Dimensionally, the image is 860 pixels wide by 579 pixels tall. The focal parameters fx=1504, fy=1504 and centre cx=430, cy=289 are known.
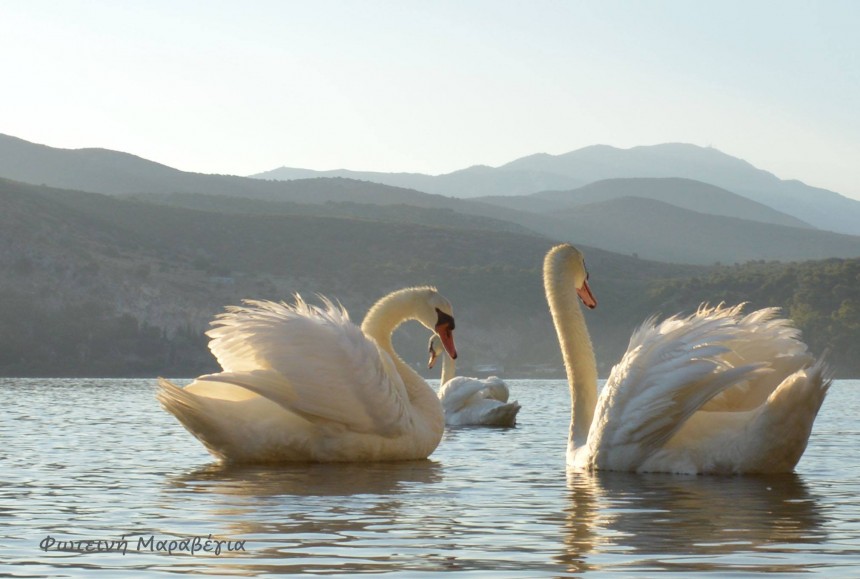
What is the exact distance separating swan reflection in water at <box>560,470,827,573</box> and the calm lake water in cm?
2

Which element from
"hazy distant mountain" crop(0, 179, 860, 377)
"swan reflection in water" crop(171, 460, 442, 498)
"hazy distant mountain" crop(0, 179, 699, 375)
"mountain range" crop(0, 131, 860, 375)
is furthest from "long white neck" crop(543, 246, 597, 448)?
"hazy distant mountain" crop(0, 179, 699, 375)

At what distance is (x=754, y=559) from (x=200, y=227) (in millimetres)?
88002

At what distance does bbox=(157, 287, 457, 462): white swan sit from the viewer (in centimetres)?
1365

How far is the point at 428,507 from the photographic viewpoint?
10.4 meters

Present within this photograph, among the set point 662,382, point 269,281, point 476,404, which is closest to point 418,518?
point 662,382

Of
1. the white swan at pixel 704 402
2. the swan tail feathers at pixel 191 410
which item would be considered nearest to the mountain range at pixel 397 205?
the swan tail feathers at pixel 191 410

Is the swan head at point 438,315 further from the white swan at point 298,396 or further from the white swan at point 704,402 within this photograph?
the white swan at point 704,402

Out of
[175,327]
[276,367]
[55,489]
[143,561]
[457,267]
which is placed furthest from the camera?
[457,267]

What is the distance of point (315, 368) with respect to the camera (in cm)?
1363

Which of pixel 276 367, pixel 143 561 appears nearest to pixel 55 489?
pixel 276 367

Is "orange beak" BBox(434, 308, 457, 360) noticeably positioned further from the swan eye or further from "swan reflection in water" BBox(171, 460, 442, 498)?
"swan reflection in water" BBox(171, 460, 442, 498)

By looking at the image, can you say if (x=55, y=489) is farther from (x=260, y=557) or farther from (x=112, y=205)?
(x=112, y=205)

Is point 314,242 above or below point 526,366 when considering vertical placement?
above

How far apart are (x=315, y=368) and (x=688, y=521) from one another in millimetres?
4960
